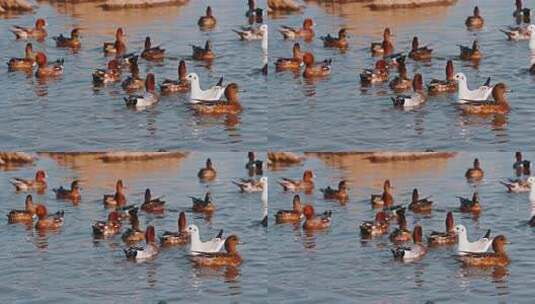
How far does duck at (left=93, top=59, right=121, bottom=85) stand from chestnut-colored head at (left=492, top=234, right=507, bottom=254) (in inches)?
272

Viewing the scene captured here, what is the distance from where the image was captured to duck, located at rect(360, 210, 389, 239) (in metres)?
28.8

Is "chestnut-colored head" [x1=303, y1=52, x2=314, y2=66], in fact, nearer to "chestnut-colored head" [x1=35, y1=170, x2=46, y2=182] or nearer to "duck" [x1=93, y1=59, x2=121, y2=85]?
"duck" [x1=93, y1=59, x2=121, y2=85]

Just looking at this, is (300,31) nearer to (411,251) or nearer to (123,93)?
(123,93)

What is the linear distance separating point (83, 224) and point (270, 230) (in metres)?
4.23

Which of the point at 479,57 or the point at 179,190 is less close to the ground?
the point at 479,57

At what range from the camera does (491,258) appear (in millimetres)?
27766

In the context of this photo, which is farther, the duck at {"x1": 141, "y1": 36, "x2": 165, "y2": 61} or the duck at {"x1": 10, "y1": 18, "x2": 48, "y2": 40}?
the duck at {"x1": 10, "y1": 18, "x2": 48, "y2": 40}

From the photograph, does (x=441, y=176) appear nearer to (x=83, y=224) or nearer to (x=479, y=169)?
(x=479, y=169)

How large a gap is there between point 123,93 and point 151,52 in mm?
1787

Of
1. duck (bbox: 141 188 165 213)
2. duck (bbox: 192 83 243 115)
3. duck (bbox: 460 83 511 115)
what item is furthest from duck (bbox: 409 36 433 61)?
duck (bbox: 141 188 165 213)

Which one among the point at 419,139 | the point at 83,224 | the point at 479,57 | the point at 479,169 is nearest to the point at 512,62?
the point at 479,57

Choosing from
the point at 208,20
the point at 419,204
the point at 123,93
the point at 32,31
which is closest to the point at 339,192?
the point at 419,204

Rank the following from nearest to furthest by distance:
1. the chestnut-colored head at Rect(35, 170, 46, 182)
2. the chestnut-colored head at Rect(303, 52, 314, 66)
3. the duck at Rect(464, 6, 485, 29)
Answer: the chestnut-colored head at Rect(303, 52, 314, 66), the chestnut-colored head at Rect(35, 170, 46, 182), the duck at Rect(464, 6, 485, 29)

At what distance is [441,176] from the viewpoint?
3148 cm
